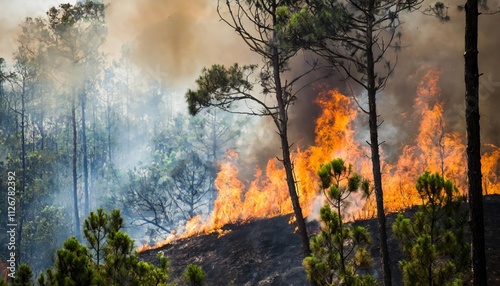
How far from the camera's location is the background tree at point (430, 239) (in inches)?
278

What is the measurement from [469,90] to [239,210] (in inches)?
569

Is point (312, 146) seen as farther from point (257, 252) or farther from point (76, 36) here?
point (76, 36)

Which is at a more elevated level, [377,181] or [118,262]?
[377,181]

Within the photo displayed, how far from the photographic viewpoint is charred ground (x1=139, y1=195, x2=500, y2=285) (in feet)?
46.9

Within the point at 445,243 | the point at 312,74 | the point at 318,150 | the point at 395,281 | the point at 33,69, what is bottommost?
the point at 395,281

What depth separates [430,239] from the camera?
7.25 meters

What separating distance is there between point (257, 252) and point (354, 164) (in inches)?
191

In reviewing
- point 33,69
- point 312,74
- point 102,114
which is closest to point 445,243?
point 312,74

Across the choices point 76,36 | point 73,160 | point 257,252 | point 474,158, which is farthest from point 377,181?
point 76,36

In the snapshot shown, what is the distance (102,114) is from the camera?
54938 mm

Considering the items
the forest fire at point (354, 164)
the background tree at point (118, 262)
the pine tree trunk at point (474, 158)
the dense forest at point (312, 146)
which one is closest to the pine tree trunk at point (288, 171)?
the dense forest at point (312, 146)

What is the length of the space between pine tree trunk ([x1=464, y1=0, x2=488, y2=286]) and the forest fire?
373 inches

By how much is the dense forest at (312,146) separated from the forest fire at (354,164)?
54 millimetres

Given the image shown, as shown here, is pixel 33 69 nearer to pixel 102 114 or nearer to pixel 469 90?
pixel 102 114
